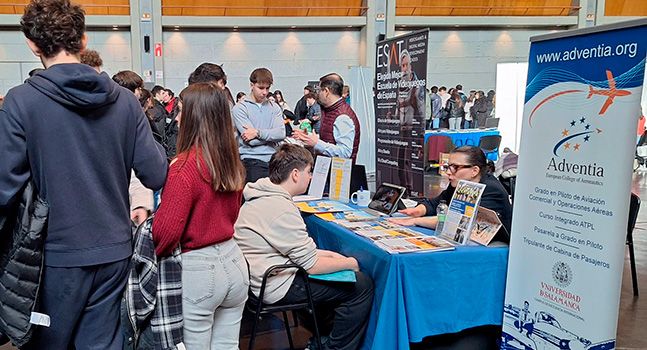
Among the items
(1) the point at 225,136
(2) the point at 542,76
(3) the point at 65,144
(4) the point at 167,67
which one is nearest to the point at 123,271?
(3) the point at 65,144

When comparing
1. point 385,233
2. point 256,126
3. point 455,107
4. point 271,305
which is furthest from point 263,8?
point 271,305

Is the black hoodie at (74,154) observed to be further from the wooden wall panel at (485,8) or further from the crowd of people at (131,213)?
the wooden wall panel at (485,8)

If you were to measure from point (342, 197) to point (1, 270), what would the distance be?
207 cm

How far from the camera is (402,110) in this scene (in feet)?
10.8

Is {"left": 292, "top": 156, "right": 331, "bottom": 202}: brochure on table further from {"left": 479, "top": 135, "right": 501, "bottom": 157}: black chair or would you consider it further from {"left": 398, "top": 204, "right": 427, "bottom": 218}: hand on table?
{"left": 479, "top": 135, "right": 501, "bottom": 157}: black chair

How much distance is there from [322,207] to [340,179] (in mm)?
274

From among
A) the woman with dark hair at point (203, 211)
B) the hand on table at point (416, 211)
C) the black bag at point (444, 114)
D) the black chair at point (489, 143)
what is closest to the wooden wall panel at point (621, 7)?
the black bag at point (444, 114)

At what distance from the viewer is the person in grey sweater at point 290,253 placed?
216cm

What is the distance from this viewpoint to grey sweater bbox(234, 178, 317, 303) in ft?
7.07

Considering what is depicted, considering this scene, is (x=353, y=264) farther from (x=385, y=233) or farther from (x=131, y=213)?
(x=131, y=213)

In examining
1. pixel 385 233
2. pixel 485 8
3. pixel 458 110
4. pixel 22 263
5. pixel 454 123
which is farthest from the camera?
pixel 485 8

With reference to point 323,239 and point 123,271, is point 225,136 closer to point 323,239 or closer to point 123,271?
point 123,271

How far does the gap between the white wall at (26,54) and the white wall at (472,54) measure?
795 centimetres

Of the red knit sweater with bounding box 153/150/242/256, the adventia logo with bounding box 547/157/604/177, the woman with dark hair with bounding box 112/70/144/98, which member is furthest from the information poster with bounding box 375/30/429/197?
the red knit sweater with bounding box 153/150/242/256
